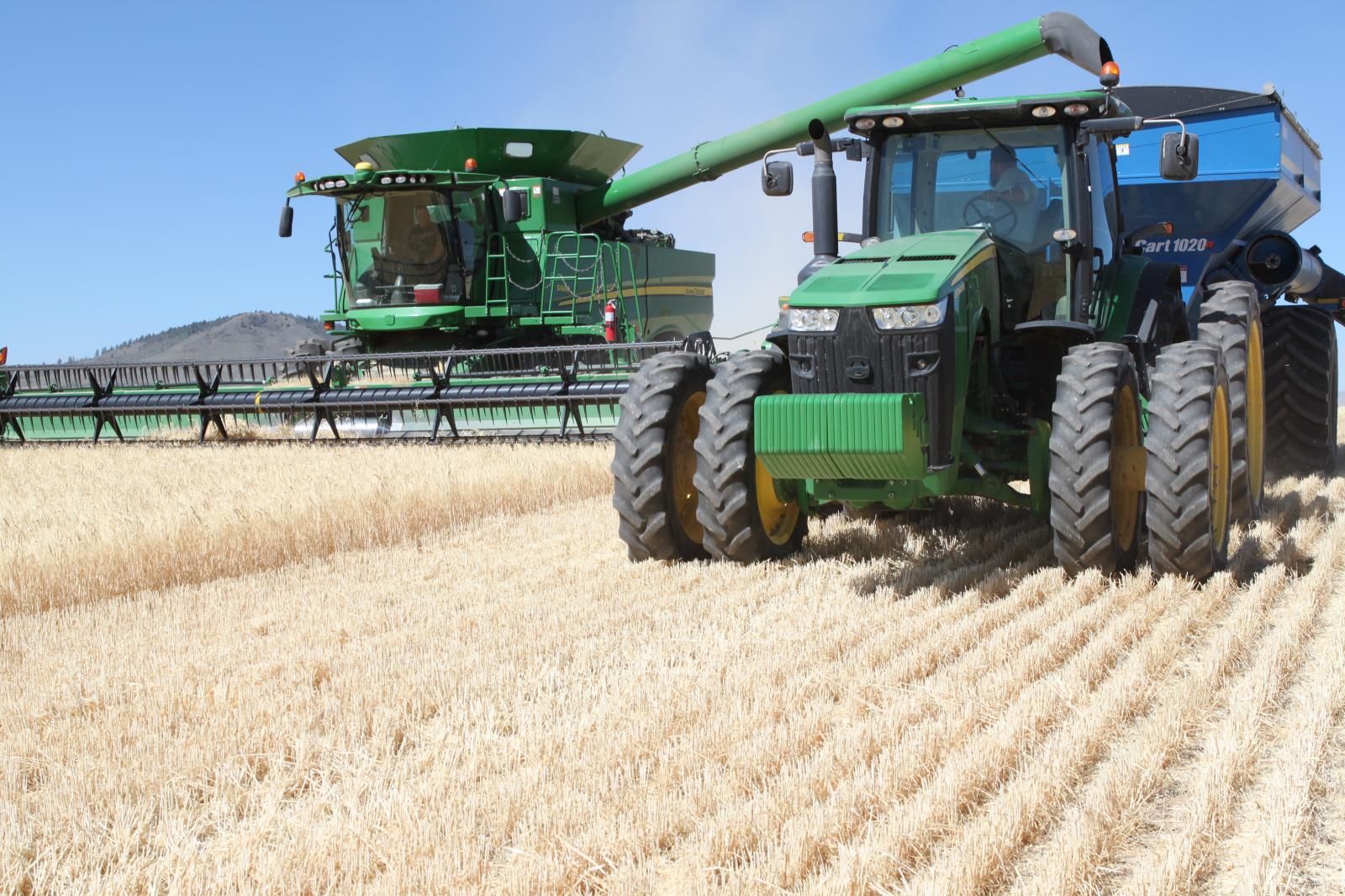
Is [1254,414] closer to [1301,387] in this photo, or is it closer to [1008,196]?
[1301,387]

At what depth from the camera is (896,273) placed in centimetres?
474

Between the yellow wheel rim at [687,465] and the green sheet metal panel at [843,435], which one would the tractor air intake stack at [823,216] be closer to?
the yellow wheel rim at [687,465]

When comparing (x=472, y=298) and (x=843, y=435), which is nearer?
(x=843, y=435)

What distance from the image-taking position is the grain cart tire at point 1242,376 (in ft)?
18.1

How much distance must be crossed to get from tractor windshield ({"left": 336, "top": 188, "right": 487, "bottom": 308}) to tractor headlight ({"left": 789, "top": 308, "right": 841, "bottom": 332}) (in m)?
7.90

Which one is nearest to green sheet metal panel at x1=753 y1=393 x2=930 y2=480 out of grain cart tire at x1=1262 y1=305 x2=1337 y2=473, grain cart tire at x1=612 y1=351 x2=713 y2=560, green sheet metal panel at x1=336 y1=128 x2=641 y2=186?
grain cart tire at x1=612 y1=351 x2=713 y2=560

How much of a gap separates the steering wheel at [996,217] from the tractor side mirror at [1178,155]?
0.63m

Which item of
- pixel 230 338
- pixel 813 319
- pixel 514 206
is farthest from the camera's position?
pixel 230 338

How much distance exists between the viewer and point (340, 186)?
459 inches

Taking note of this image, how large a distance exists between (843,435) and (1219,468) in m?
1.74

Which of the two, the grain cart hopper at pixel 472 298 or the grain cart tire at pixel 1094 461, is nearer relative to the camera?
the grain cart tire at pixel 1094 461

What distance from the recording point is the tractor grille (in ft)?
15.0

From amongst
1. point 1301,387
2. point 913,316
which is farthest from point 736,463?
point 1301,387

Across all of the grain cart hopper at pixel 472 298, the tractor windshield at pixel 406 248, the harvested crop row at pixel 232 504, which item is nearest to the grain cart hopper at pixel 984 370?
the harvested crop row at pixel 232 504
